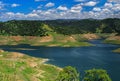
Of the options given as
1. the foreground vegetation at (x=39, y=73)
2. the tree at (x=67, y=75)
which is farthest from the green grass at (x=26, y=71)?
the tree at (x=67, y=75)

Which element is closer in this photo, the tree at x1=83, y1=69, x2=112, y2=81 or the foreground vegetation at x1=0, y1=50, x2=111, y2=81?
the tree at x1=83, y1=69, x2=112, y2=81

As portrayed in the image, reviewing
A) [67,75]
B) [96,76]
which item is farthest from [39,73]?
[96,76]

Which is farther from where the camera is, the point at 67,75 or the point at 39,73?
the point at 39,73

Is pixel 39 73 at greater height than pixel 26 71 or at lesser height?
lesser

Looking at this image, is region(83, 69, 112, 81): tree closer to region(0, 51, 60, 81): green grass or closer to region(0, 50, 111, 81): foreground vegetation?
region(0, 50, 111, 81): foreground vegetation

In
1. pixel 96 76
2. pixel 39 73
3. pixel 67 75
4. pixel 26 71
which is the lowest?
pixel 39 73

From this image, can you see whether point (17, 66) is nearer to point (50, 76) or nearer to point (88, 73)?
point (50, 76)

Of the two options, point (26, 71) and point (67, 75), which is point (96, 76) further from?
point (26, 71)

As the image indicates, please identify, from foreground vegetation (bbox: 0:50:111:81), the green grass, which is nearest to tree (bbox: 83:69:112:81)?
foreground vegetation (bbox: 0:50:111:81)

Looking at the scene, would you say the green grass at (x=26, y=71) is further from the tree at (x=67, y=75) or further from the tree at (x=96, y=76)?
the tree at (x=96, y=76)

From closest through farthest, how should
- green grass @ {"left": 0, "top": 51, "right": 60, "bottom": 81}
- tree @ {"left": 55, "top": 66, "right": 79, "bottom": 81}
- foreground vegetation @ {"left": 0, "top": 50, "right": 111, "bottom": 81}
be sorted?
foreground vegetation @ {"left": 0, "top": 50, "right": 111, "bottom": 81} < tree @ {"left": 55, "top": 66, "right": 79, "bottom": 81} < green grass @ {"left": 0, "top": 51, "right": 60, "bottom": 81}

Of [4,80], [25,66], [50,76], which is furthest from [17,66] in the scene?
[4,80]
